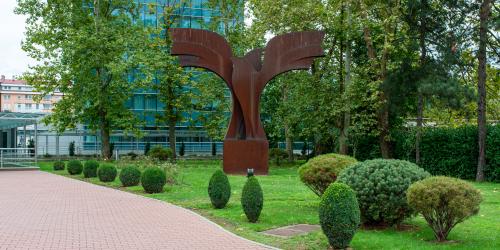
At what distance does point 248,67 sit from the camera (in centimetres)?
2402

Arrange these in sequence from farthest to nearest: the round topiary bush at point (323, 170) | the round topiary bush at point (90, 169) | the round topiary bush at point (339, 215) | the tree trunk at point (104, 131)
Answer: the tree trunk at point (104, 131), the round topiary bush at point (90, 169), the round topiary bush at point (323, 170), the round topiary bush at point (339, 215)

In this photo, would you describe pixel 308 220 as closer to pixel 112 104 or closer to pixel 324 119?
pixel 324 119

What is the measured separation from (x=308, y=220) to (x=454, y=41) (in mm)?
15538

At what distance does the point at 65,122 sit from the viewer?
113ft

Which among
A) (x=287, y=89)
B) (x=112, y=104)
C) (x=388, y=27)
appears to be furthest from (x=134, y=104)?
(x=388, y=27)

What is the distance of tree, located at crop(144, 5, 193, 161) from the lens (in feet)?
111

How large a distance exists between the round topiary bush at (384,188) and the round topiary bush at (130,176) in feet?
34.8

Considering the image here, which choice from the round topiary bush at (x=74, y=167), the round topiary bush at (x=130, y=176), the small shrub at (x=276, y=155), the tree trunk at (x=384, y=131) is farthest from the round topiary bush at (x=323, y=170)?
the small shrub at (x=276, y=155)

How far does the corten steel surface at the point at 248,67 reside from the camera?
940 inches

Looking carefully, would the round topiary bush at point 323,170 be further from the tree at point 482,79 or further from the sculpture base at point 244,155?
the tree at point 482,79

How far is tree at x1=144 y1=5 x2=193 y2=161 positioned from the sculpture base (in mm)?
10803

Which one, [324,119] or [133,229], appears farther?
[324,119]

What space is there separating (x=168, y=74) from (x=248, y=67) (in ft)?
44.2

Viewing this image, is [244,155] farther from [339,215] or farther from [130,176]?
[339,215]
